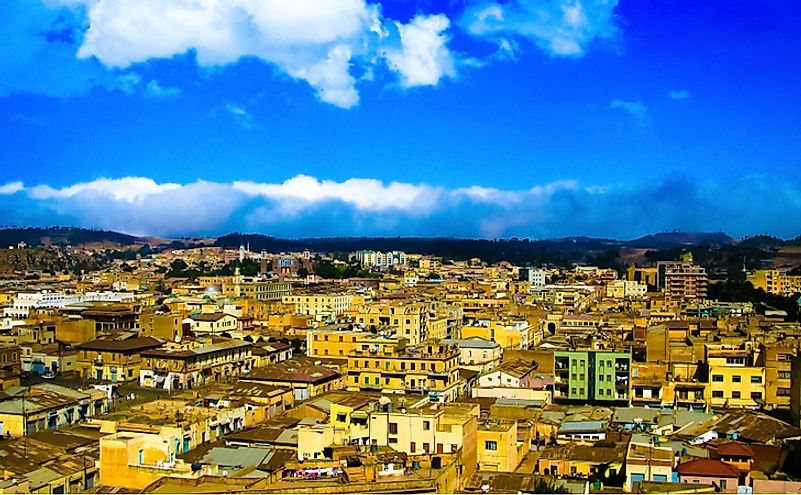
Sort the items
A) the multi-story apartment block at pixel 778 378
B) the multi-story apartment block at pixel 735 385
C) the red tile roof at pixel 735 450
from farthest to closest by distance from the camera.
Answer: the multi-story apartment block at pixel 735 385 < the multi-story apartment block at pixel 778 378 < the red tile roof at pixel 735 450

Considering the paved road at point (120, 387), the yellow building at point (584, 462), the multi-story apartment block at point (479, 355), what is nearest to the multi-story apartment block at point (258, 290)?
the paved road at point (120, 387)

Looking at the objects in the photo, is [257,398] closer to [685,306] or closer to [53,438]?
[53,438]

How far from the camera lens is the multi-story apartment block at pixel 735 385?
919 inches

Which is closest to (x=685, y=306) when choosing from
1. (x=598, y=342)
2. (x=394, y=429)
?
(x=598, y=342)

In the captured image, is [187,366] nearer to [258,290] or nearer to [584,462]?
[584,462]

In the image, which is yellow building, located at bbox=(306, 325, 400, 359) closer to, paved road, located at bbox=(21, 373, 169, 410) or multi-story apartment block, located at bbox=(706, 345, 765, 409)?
paved road, located at bbox=(21, 373, 169, 410)

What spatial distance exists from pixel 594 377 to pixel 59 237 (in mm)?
167773

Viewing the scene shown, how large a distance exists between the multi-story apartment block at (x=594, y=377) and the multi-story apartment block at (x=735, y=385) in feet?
7.32

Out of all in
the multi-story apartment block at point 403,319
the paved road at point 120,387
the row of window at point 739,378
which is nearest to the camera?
the row of window at point 739,378

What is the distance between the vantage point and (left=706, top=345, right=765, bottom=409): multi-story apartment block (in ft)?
76.6

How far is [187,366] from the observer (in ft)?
98.6

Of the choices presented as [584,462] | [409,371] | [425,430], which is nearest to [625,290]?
[409,371]

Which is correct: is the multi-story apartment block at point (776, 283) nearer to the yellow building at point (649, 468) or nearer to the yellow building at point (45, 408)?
the yellow building at point (45, 408)

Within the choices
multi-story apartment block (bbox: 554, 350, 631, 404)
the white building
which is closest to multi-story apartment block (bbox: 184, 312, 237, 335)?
the white building
